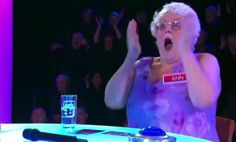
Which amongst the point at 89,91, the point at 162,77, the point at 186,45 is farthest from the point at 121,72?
the point at 89,91

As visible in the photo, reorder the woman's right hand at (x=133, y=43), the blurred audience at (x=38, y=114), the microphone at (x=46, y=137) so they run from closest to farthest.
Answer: the microphone at (x=46, y=137), the woman's right hand at (x=133, y=43), the blurred audience at (x=38, y=114)

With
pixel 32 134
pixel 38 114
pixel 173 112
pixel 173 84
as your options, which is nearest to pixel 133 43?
pixel 173 84

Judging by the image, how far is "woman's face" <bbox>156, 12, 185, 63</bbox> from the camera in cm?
228

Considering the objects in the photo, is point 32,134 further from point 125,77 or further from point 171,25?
point 171,25

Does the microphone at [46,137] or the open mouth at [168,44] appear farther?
the open mouth at [168,44]

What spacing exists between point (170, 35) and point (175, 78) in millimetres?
213

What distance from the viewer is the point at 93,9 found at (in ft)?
14.7

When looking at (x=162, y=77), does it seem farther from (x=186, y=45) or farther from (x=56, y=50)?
(x=56, y=50)

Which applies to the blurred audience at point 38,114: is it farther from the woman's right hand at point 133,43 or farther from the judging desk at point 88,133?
the judging desk at point 88,133

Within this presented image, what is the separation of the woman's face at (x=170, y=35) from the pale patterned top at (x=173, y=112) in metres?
0.07

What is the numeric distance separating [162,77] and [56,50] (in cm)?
216

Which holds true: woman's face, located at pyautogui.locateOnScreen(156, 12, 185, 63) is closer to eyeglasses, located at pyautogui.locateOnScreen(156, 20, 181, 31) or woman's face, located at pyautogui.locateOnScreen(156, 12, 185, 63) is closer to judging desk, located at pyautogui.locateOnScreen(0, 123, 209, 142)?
eyeglasses, located at pyautogui.locateOnScreen(156, 20, 181, 31)

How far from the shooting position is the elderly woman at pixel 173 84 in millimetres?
2188

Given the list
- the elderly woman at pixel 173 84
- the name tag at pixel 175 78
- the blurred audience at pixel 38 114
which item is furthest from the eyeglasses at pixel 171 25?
the blurred audience at pixel 38 114
